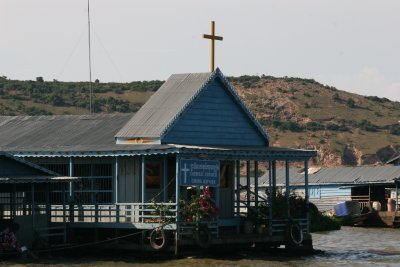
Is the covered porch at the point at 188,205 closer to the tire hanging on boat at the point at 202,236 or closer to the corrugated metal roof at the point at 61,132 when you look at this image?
the tire hanging on boat at the point at 202,236

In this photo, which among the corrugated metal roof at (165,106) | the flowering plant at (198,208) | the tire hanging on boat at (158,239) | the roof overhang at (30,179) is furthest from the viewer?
the corrugated metal roof at (165,106)

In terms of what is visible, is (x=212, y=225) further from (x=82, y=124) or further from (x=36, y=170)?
(x=82, y=124)

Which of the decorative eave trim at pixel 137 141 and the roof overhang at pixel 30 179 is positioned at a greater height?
the decorative eave trim at pixel 137 141

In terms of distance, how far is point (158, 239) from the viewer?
37094 millimetres

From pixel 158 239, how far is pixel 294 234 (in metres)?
5.62

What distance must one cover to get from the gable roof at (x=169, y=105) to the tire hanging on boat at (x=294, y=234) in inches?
175

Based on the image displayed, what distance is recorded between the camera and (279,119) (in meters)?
136

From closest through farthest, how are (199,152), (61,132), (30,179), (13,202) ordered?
(30,179) < (13,202) < (199,152) < (61,132)

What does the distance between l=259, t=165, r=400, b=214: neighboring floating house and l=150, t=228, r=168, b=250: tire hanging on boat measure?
105 feet

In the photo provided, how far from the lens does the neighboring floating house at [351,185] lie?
69375mm

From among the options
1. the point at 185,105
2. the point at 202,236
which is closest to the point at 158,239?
the point at 202,236

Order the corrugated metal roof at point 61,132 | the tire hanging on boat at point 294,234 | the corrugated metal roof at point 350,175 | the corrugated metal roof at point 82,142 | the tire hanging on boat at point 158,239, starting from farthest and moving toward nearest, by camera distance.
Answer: the corrugated metal roof at point 350,175, the corrugated metal roof at point 61,132, the tire hanging on boat at point 294,234, the corrugated metal roof at point 82,142, the tire hanging on boat at point 158,239

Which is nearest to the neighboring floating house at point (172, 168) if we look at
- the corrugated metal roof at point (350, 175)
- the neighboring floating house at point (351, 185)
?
the corrugated metal roof at point (350, 175)

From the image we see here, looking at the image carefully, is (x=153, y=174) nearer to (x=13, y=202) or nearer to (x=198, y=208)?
(x=198, y=208)
